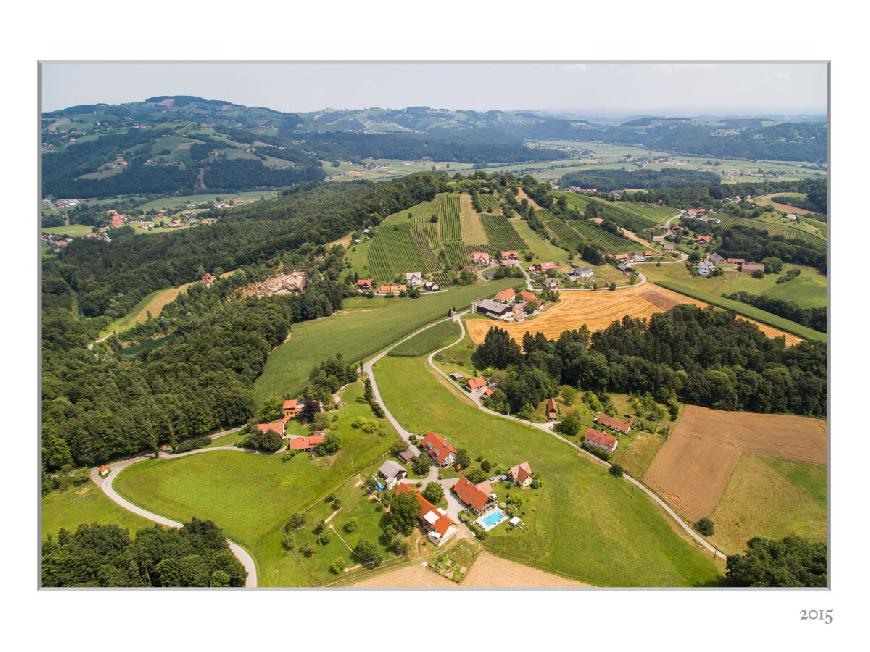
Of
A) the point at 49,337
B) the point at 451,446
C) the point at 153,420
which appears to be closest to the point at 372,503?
the point at 451,446

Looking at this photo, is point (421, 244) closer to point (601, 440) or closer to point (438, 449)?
A: point (601, 440)

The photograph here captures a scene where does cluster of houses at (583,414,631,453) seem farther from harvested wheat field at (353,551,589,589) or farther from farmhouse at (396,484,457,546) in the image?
farmhouse at (396,484,457,546)

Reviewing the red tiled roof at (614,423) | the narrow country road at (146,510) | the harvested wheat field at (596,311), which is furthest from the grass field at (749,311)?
the narrow country road at (146,510)

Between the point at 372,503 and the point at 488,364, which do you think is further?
the point at 488,364

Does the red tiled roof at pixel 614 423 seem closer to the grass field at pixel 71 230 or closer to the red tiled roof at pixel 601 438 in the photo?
the red tiled roof at pixel 601 438

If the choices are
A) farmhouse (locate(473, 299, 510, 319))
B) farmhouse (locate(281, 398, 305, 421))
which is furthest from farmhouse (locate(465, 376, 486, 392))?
farmhouse (locate(473, 299, 510, 319))

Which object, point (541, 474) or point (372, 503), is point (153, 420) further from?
point (541, 474)

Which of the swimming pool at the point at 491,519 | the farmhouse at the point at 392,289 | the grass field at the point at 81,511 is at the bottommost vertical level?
the grass field at the point at 81,511

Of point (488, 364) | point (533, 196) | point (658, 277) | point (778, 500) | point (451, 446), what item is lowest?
point (778, 500)

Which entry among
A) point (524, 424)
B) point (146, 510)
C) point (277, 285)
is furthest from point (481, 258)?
point (146, 510)
